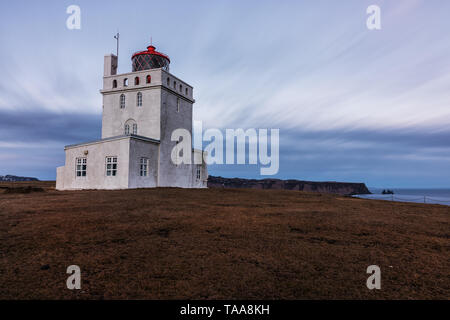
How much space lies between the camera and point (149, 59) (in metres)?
23.0

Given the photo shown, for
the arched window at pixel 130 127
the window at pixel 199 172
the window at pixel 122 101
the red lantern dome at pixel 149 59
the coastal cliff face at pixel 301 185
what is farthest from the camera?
the coastal cliff face at pixel 301 185

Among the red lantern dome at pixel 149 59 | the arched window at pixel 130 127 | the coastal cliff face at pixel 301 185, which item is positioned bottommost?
the coastal cliff face at pixel 301 185

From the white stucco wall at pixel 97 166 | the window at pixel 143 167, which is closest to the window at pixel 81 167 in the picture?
the white stucco wall at pixel 97 166

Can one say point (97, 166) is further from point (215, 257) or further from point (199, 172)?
point (215, 257)

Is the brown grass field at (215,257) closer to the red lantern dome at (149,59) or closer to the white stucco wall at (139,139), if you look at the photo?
the white stucco wall at (139,139)

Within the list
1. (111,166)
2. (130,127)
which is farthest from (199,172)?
(111,166)

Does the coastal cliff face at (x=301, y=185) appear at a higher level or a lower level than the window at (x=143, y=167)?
lower

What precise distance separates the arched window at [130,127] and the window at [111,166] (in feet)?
14.2

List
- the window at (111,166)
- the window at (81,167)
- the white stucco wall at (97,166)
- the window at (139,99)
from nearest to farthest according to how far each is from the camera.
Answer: the white stucco wall at (97,166) → the window at (111,166) → the window at (81,167) → the window at (139,99)

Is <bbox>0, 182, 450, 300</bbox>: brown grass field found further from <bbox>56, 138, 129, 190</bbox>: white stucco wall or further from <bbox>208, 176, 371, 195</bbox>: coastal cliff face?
<bbox>208, 176, 371, 195</bbox>: coastal cliff face

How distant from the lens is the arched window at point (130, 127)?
22.2m

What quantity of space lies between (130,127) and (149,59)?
6.55 m
